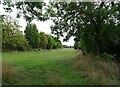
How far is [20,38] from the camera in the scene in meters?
53.4

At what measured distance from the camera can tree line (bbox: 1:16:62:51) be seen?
1918 inches

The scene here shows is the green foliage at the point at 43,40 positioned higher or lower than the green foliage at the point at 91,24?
lower

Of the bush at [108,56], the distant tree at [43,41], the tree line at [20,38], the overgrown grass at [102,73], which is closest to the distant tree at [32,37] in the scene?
the tree line at [20,38]

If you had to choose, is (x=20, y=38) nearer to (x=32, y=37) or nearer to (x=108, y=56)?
(x=32, y=37)

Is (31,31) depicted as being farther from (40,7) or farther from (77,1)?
(40,7)

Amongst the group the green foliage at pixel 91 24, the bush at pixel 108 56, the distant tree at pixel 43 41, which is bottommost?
the distant tree at pixel 43 41

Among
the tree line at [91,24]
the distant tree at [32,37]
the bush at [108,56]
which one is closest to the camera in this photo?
the tree line at [91,24]

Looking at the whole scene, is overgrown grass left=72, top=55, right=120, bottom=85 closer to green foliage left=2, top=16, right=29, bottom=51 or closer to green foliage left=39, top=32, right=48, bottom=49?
green foliage left=2, top=16, right=29, bottom=51

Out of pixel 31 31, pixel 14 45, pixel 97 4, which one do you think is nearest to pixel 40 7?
pixel 97 4

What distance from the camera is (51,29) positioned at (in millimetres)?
23938

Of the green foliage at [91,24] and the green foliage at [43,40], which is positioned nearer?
the green foliage at [91,24]

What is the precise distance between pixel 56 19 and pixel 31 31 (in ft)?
131

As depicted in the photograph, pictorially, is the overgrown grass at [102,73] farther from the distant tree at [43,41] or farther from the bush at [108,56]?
the distant tree at [43,41]

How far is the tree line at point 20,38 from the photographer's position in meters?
48.7
